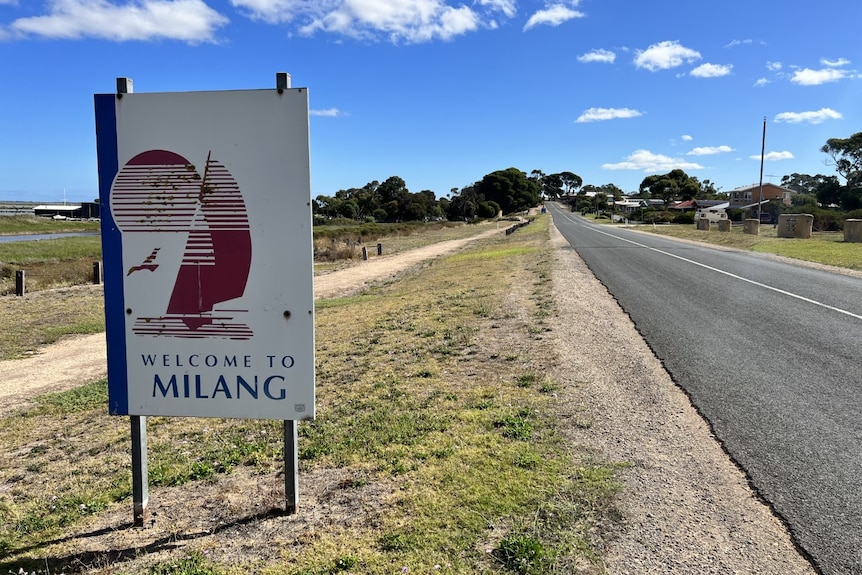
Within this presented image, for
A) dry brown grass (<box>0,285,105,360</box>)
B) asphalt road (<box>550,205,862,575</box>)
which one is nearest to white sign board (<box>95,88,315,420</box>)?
asphalt road (<box>550,205,862,575</box>)

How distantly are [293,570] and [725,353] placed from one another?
5539 millimetres

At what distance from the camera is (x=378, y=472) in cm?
371

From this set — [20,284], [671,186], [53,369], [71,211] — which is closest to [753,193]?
[671,186]

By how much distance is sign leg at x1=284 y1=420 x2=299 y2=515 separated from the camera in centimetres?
324

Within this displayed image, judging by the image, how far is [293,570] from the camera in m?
2.68

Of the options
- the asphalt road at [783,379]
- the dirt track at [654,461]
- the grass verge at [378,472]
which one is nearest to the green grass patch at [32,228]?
the dirt track at [654,461]

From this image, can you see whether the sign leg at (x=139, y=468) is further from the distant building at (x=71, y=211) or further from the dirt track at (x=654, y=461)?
the distant building at (x=71, y=211)

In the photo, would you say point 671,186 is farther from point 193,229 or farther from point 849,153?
point 193,229

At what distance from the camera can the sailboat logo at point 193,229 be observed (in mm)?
3059

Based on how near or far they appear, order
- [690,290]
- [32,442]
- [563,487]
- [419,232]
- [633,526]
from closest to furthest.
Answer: [633,526] < [563,487] < [32,442] < [690,290] < [419,232]

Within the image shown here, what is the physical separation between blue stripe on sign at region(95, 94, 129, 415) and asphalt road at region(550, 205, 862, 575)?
3682mm

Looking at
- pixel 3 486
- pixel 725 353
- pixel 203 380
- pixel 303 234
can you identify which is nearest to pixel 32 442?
pixel 3 486

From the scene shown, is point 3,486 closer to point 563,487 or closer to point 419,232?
point 563,487

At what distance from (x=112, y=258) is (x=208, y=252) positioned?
1.82ft
